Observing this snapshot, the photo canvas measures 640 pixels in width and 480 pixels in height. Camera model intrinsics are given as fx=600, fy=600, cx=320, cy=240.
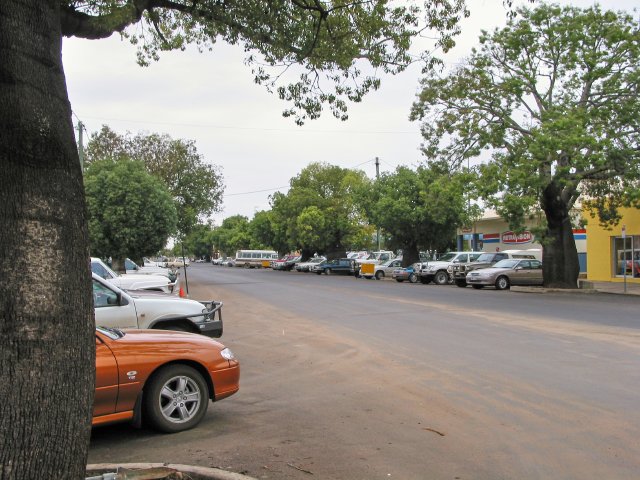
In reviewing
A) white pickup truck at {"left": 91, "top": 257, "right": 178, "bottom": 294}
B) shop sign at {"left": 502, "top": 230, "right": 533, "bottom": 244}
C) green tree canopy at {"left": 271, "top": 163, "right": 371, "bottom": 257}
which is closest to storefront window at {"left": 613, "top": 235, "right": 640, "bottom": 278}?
shop sign at {"left": 502, "top": 230, "right": 533, "bottom": 244}

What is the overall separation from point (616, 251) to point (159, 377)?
1284 inches

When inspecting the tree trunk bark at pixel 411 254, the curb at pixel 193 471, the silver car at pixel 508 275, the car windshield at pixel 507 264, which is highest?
the tree trunk bark at pixel 411 254

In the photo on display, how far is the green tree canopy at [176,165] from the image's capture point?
34562 millimetres

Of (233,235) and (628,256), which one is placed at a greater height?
(233,235)

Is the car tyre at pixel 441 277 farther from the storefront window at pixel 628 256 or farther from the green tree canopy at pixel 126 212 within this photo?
the green tree canopy at pixel 126 212

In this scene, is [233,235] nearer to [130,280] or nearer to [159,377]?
[130,280]

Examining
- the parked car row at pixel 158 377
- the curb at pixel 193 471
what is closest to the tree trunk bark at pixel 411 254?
the parked car row at pixel 158 377

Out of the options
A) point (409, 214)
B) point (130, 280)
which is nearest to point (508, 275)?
point (409, 214)

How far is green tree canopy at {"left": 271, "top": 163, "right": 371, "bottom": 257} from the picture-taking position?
5781 cm

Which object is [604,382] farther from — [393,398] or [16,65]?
[16,65]

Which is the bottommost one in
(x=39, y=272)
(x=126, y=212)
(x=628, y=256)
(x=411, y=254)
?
(x=628, y=256)

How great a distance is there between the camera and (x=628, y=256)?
3200cm

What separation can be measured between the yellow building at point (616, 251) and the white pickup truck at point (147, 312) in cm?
2643

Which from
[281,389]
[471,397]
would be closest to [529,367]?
[471,397]
